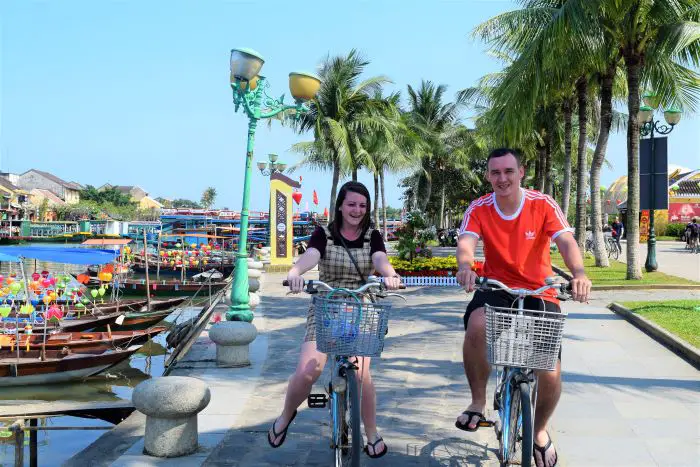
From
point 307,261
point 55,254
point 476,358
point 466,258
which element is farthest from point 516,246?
point 55,254

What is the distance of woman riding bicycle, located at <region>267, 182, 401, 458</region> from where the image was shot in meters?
4.22

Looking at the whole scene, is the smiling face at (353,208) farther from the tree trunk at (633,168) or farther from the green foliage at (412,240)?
the green foliage at (412,240)

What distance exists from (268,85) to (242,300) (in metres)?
3.34

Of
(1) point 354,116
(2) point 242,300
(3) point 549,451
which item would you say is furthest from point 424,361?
(1) point 354,116

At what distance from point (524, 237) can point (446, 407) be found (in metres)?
2.66

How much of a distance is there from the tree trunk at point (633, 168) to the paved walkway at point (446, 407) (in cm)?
624

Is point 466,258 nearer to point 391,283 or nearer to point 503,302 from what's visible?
point 503,302

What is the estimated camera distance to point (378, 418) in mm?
5871

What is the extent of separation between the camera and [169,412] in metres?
4.78

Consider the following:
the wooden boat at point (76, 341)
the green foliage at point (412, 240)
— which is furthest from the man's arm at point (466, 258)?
the green foliage at point (412, 240)

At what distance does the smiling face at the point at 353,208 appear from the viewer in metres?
4.29

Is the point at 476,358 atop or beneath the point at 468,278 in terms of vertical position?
beneath

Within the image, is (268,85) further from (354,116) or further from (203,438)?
(354,116)

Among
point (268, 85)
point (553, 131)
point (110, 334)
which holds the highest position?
point (553, 131)
